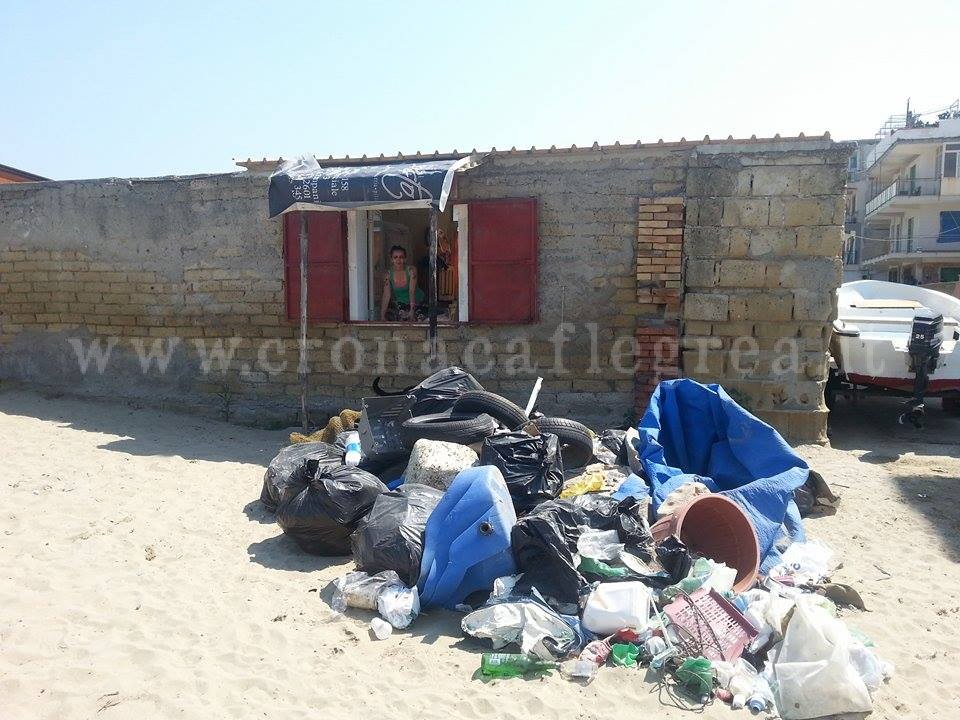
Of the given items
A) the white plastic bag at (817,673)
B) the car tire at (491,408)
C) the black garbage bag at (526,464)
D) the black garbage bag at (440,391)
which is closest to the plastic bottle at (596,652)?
the white plastic bag at (817,673)

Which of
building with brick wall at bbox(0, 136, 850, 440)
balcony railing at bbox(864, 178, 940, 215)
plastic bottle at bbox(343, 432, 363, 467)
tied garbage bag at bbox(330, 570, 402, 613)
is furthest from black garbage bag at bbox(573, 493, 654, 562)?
balcony railing at bbox(864, 178, 940, 215)

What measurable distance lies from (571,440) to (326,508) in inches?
74.7

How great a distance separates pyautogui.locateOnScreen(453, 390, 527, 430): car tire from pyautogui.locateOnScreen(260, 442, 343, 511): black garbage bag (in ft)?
3.42

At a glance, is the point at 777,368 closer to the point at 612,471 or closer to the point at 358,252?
the point at 612,471

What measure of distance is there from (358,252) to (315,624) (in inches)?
204

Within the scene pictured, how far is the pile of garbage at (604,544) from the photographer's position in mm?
2965

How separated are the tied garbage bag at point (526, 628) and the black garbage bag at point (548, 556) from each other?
5.9 inches

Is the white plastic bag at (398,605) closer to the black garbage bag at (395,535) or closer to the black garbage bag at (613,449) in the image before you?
the black garbage bag at (395,535)

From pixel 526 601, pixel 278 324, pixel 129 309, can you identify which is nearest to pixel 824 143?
pixel 526 601

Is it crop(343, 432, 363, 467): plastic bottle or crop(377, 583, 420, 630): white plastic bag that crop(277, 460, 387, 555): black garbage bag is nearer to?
crop(343, 432, 363, 467): plastic bottle

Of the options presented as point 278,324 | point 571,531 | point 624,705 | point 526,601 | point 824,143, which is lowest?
point 624,705

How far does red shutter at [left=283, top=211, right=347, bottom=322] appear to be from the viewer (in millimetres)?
7609

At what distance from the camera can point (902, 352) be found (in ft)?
25.2

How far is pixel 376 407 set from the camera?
5656 millimetres
